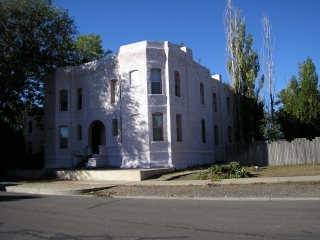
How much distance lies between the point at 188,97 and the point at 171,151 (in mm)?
4811

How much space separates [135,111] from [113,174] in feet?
16.3

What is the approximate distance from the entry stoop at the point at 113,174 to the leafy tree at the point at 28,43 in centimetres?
856

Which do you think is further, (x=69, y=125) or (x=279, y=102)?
(x=279, y=102)

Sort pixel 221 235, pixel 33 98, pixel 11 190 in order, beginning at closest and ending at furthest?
pixel 221 235, pixel 11 190, pixel 33 98

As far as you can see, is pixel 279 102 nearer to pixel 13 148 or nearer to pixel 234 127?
pixel 234 127

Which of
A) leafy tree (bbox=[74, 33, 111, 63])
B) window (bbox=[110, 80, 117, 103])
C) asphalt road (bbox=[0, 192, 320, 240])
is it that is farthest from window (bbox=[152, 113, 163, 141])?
leafy tree (bbox=[74, 33, 111, 63])

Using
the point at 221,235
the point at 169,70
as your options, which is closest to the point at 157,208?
the point at 221,235

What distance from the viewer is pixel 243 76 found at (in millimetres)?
33500

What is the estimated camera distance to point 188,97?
2734 centimetres

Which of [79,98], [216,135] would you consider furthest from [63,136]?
[216,135]

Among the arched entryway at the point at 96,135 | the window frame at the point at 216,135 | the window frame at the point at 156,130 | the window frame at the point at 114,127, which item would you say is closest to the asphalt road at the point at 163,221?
the window frame at the point at 156,130

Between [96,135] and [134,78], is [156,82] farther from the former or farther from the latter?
[96,135]

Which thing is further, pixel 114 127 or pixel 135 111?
pixel 114 127

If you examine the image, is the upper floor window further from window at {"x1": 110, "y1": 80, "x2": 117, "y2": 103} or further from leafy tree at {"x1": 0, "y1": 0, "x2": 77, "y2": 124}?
leafy tree at {"x1": 0, "y1": 0, "x2": 77, "y2": 124}
